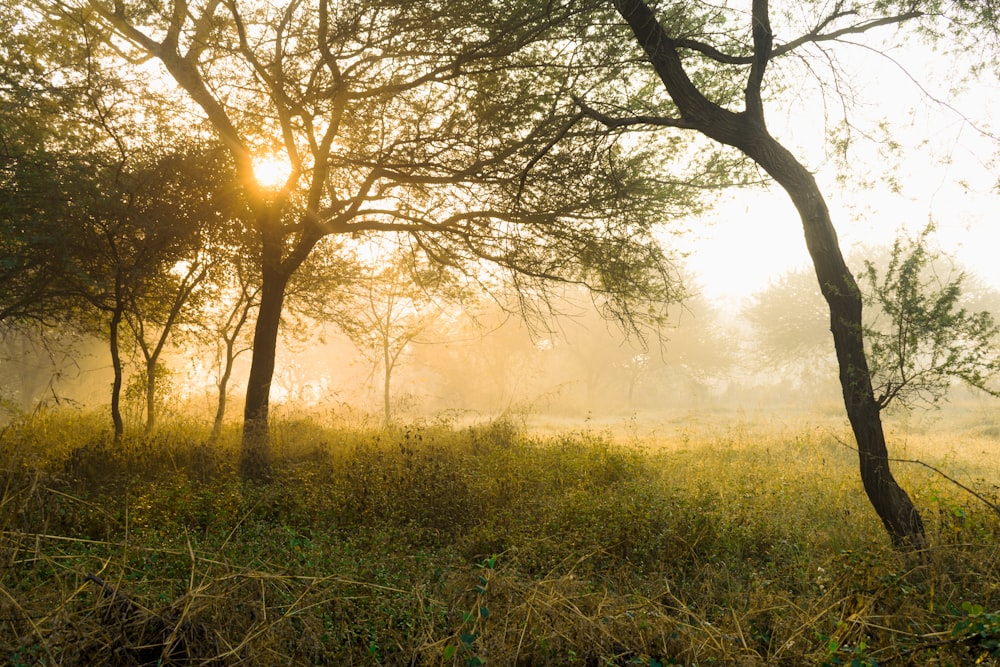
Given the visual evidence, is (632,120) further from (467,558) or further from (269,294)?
(269,294)

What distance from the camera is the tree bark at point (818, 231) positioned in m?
5.96

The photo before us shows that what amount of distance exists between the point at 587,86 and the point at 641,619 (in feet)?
22.0

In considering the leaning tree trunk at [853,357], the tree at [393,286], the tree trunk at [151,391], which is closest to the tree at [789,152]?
the leaning tree trunk at [853,357]

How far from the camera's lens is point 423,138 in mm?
8117

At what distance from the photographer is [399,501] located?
23.9 ft

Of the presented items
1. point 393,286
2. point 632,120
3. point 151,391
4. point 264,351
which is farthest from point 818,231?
point 151,391

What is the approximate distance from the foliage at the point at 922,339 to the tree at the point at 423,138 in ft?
10.1

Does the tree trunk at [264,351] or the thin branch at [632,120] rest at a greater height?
the thin branch at [632,120]

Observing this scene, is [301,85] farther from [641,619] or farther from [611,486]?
[641,619]

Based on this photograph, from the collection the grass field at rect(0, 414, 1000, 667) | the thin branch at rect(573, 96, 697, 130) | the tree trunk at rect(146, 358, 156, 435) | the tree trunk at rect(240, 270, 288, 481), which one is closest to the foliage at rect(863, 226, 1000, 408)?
the grass field at rect(0, 414, 1000, 667)

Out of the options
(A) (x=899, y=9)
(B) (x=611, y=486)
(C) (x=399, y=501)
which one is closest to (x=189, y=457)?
(C) (x=399, y=501)

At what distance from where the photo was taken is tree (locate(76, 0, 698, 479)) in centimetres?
751

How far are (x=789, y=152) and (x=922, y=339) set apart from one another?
2.34m

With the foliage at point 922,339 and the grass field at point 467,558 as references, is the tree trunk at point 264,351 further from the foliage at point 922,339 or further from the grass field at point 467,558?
the foliage at point 922,339
